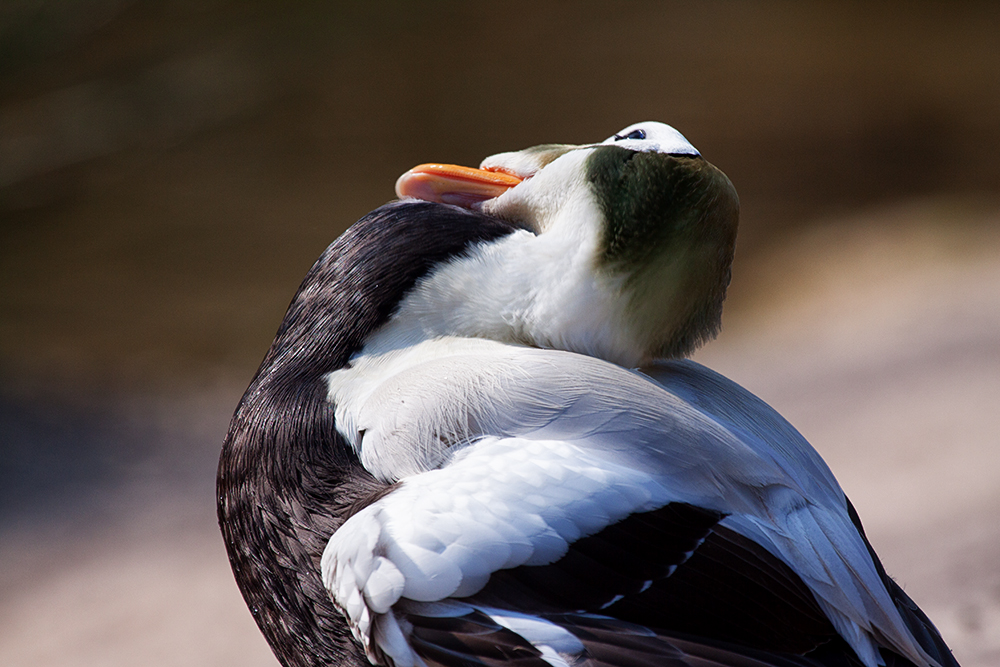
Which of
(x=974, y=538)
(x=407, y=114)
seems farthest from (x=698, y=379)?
(x=407, y=114)

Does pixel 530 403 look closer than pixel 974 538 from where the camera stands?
Yes

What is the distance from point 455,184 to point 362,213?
14.2 feet

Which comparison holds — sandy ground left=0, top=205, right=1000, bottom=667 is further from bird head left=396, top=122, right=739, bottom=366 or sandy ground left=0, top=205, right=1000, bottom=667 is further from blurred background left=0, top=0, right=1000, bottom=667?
bird head left=396, top=122, right=739, bottom=366

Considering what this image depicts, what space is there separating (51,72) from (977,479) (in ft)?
18.9

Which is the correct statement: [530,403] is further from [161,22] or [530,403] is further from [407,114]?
[161,22]

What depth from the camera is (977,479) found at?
2.33 metres

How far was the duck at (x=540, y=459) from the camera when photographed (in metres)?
0.80

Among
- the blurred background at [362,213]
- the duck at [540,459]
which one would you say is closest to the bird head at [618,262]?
the duck at [540,459]

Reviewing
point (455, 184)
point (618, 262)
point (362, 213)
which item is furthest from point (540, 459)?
point (362, 213)

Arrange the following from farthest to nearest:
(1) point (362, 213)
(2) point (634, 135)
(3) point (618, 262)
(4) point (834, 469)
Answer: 1. (1) point (362, 213)
2. (4) point (834, 469)
3. (2) point (634, 135)
4. (3) point (618, 262)

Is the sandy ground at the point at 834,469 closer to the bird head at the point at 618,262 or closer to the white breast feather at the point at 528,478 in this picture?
the white breast feather at the point at 528,478

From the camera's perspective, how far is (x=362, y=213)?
5367 millimetres

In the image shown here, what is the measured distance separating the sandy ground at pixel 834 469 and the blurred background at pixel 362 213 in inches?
0.4

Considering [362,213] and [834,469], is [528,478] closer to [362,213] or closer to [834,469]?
[834,469]
